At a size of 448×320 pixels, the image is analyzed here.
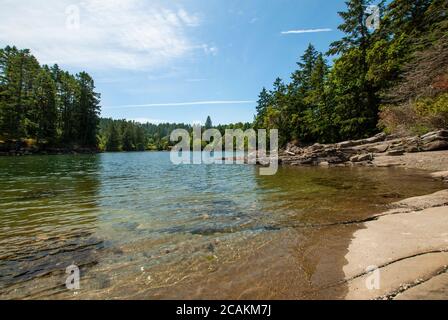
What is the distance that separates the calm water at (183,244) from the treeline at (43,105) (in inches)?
2148

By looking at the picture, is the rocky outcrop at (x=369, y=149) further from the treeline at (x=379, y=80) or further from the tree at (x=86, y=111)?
the tree at (x=86, y=111)

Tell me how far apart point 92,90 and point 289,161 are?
223 ft

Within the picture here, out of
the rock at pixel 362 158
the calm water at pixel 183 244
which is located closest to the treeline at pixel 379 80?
the rock at pixel 362 158

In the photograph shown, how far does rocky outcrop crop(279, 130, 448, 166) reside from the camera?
21664mm

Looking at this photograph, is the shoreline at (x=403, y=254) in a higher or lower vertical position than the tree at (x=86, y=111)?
lower

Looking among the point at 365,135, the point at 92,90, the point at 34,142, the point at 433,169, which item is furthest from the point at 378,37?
the point at 92,90

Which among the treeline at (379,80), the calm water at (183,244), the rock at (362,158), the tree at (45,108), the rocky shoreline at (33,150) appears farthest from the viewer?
the tree at (45,108)

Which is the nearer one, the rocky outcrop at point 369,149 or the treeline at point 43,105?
the rocky outcrop at point 369,149

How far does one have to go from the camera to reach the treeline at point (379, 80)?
20.0 meters

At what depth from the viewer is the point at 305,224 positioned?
7.45m

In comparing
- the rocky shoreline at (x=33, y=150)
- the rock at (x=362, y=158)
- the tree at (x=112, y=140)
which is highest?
the tree at (x=112, y=140)

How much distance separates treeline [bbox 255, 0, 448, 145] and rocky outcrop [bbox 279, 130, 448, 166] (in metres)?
1.62

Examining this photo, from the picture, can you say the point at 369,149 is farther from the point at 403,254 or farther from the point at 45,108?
the point at 45,108
